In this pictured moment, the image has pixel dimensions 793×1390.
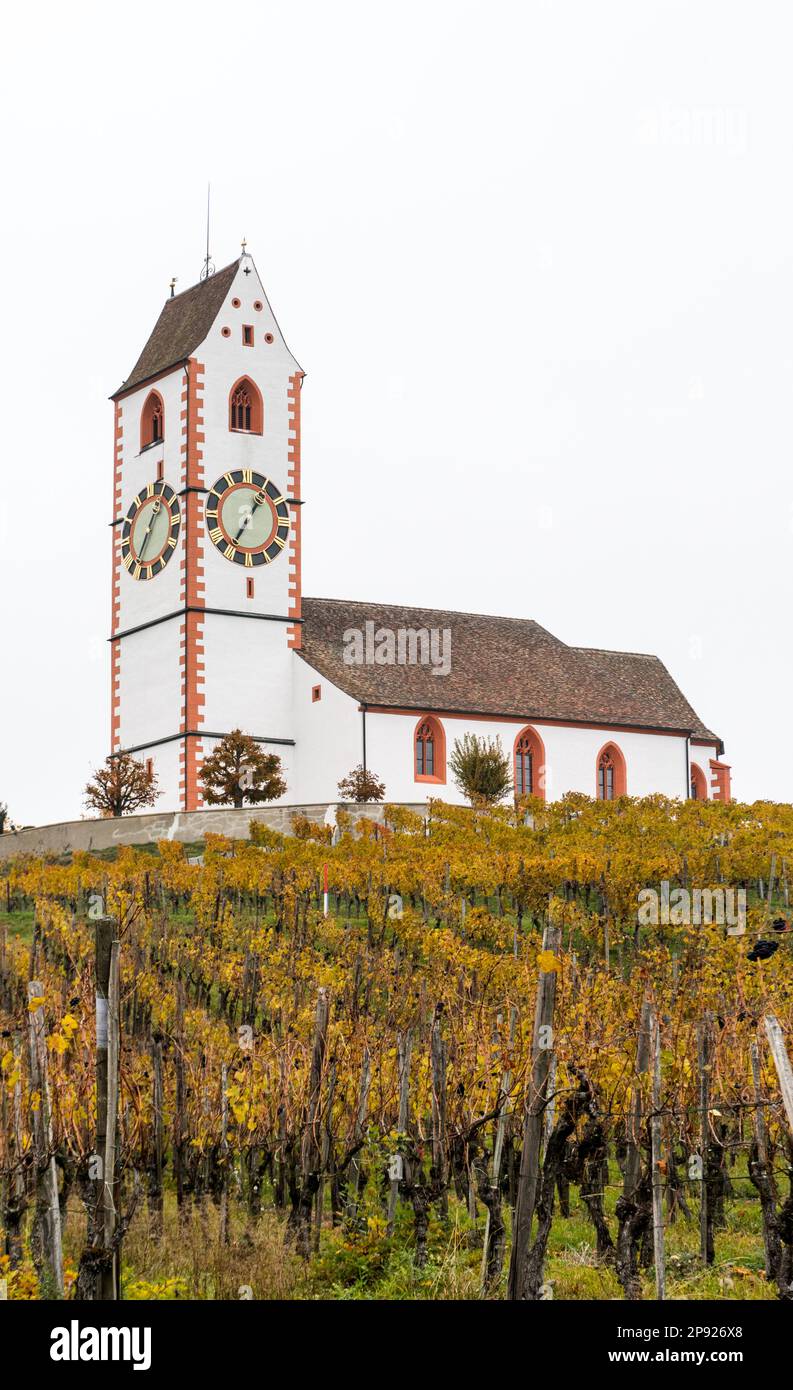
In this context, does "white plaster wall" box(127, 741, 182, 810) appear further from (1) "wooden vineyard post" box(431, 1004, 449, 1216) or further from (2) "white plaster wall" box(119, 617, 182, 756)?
(1) "wooden vineyard post" box(431, 1004, 449, 1216)

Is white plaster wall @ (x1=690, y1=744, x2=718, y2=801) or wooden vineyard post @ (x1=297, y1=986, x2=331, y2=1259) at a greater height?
white plaster wall @ (x1=690, y1=744, x2=718, y2=801)

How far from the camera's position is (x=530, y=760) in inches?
2367

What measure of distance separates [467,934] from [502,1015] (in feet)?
29.8

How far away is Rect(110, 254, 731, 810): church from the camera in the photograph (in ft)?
183

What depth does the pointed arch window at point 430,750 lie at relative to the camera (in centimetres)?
5681

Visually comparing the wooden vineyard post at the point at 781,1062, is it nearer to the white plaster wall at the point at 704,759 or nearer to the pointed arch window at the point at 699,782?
the pointed arch window at the point at 699,782

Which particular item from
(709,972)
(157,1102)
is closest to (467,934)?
(709,972)

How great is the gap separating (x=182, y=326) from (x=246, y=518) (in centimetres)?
715

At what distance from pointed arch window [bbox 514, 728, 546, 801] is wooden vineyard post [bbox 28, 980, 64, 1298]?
4363cm

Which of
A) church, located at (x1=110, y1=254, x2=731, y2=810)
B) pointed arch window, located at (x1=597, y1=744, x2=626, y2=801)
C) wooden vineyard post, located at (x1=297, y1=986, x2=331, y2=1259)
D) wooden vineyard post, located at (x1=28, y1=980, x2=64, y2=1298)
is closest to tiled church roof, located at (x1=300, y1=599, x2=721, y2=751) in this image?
church, located at (x1=110, y1=254, x2=731, y2=810)

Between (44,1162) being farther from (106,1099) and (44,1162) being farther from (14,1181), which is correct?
(106,1099)
